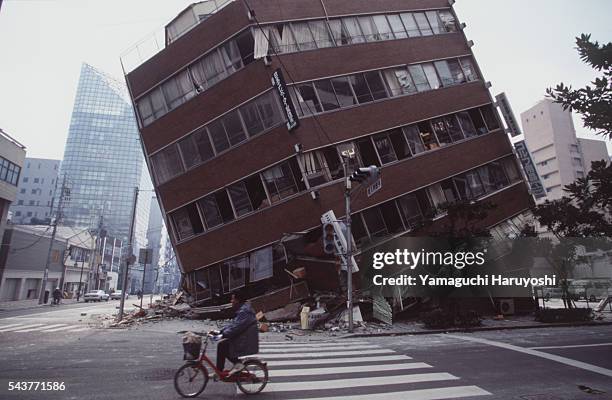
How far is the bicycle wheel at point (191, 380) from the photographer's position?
6539 millimetres

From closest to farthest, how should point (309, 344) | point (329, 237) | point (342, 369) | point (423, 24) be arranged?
1. point (342, 369)
2. point (309, 344)
3. point (329, 237)
4. point (423, 24)

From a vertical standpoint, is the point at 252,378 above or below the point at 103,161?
below

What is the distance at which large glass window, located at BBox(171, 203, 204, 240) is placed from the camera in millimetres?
22797

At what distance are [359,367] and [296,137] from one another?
559 inches

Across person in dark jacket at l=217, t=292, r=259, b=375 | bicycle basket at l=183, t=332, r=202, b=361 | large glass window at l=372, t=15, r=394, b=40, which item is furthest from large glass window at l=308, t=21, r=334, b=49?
bicycle basket at l=183, t=332, r=202, b=361

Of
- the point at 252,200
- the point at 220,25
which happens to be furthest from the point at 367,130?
the point at 220,25

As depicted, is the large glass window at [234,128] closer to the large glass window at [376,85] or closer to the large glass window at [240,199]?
the large glass window at [240,199]

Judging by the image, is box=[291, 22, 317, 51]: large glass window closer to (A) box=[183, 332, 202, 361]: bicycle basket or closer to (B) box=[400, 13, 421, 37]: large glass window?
(B) box=[400, 13, 421, 37]: large glass window

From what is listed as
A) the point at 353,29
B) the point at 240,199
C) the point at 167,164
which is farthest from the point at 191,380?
the point at 353,29

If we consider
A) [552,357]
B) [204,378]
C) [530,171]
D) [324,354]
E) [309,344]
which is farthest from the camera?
[530,171]

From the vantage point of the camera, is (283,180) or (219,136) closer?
(283,180)

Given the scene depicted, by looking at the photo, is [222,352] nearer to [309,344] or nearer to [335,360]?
[335,360]

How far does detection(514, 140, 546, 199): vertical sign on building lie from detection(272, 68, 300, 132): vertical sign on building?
635 inches

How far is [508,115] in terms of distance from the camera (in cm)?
2527
